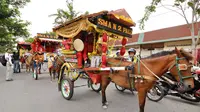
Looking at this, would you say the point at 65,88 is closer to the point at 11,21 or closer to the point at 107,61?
the point at 107,61

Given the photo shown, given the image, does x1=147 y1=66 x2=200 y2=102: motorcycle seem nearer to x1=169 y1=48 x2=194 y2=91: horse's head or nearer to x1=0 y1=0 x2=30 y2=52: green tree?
A: x1=169 y1=48 x2=194 y2=91: horse's head

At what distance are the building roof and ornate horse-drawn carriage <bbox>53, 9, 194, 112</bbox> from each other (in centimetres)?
1007

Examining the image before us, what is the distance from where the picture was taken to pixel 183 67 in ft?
8.09

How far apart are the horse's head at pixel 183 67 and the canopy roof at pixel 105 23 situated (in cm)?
192

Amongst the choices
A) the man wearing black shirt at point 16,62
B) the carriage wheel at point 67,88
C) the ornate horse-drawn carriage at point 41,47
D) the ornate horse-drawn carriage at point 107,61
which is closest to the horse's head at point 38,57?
the ornate horse-drawn carriage at point 41,47

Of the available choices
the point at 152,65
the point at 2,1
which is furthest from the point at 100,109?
the point at 2,1

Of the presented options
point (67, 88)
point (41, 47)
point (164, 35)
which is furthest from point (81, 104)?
point (164, 35)

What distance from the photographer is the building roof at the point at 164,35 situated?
12938 mm

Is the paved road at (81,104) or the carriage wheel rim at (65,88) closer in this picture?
the paved road at (81,104)

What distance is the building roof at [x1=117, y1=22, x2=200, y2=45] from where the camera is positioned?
12938 mm

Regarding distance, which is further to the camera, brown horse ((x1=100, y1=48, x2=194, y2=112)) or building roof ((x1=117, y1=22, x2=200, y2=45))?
building roof ((x1=117, y1=22, x2=200, y2=45))

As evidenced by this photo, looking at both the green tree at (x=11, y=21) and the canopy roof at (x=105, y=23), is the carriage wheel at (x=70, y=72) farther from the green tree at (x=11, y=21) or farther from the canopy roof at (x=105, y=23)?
the green tree at (x=11, y=21)

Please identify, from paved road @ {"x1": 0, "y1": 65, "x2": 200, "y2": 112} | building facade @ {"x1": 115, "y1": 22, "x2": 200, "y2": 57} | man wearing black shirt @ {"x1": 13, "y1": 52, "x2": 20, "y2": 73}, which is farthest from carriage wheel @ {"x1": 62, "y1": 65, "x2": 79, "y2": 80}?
building facade @ {"x1": 115, "y1": 22, "x2": 200, "y2": 57}

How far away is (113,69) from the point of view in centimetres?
355
